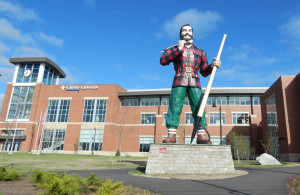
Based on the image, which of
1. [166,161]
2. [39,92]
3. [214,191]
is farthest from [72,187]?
[39,92]

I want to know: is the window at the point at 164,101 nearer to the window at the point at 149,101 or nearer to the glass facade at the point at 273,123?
the window at the point at 149,101

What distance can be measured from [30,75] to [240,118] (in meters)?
35.7

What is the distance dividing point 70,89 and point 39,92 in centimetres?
537

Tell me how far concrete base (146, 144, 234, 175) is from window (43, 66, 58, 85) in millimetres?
36765

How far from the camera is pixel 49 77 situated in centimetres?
4150

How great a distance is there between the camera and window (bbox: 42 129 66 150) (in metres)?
35.9

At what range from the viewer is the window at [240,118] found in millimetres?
33750

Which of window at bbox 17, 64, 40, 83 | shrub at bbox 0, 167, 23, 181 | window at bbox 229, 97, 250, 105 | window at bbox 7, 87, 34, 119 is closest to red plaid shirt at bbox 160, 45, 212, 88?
shrub at bbox 0, 167, 23, 181

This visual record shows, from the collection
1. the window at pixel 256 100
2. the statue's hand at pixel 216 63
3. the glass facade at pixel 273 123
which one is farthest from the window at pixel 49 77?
the statue's hand at pixel 216 63

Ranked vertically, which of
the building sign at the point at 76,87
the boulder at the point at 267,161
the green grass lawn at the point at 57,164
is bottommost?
the green grass lawn at the point at 57,164

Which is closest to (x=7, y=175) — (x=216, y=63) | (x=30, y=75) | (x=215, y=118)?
(x=216, y=63)

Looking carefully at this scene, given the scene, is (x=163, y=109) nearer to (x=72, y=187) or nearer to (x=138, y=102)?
(x=138, y=102)

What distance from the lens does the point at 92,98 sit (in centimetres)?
3725

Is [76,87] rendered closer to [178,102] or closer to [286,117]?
[286,117]
